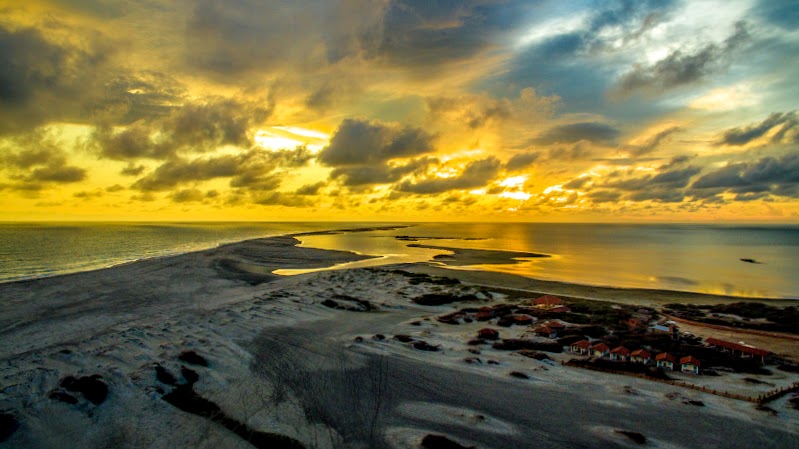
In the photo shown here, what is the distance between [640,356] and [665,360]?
1520mm

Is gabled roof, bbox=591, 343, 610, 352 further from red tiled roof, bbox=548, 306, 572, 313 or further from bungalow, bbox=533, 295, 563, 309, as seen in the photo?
bungalow, bbox=533, 295, 563, 309

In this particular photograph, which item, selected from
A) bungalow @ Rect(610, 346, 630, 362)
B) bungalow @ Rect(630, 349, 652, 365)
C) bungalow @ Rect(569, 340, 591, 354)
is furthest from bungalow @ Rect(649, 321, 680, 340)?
bungalow @ Rect(569, 340, 591, 354)

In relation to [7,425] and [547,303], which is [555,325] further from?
[7,425]

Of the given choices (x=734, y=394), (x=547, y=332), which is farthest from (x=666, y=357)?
(x=547, y=332)

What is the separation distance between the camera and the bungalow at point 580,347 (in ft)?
102

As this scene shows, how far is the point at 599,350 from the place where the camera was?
3038 centimetres

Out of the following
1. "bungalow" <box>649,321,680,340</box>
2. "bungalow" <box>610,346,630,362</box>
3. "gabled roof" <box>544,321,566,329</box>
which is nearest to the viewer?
"bungalow" <box>610,346,630,362</box>

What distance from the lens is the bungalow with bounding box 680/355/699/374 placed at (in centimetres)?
2691

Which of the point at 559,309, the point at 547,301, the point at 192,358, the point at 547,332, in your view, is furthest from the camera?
the point at 547,301

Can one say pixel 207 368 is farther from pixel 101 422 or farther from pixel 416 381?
pixel 416 381

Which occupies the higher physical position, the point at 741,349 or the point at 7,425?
the point at 741,349

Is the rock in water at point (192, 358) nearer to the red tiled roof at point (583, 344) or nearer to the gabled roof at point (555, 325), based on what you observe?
the red tiled roof at point (583, 344)

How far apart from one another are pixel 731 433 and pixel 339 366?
21473mm

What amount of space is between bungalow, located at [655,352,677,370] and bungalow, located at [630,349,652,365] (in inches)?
24.3
